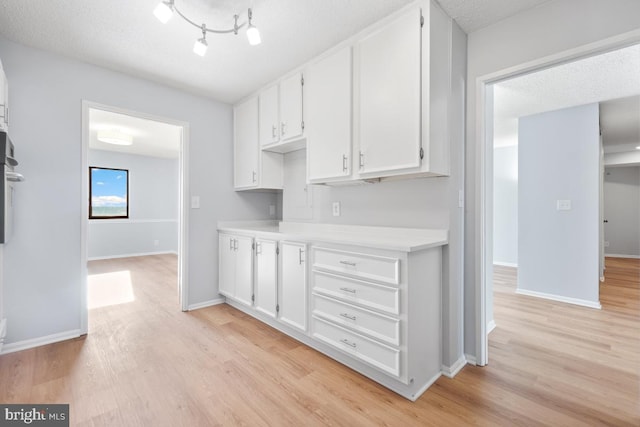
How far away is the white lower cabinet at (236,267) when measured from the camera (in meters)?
2.92

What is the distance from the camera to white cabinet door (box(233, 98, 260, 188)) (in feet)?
10.4

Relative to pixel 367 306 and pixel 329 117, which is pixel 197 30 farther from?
pixel 367 306

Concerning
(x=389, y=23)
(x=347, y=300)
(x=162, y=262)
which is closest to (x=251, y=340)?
(x=347, y=300)

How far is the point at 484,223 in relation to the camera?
2.12 metres

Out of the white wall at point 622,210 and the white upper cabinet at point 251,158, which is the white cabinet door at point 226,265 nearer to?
the white upper cabinet at point 251,158

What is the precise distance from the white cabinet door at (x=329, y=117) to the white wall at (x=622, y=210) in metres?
8.13

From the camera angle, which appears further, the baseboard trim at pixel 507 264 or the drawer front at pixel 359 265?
the baseboard trim at pixel 507 264

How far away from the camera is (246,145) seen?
3309 millimetres

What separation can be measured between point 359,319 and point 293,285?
0.70m

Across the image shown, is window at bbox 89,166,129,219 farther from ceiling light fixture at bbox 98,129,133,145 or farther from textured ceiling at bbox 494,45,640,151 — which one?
textured ceiling at bbox 494,45,640,151

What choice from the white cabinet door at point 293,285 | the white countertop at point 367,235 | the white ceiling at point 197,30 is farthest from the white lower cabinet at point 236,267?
the white ceiling at point 197,30

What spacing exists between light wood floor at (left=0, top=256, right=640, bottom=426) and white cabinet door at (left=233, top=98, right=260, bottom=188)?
1.52m

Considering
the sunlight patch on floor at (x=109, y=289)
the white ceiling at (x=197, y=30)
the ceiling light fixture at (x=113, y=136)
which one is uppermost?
the white ceiling at (x=197, y=30)

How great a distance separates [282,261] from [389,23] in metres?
1.91
